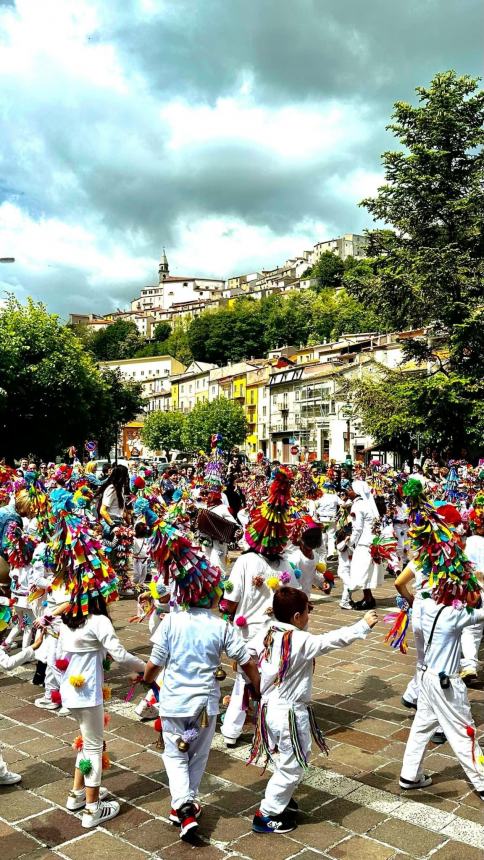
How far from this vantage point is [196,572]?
432 cm

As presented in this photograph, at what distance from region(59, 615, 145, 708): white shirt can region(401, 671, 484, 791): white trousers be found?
5.95 ft

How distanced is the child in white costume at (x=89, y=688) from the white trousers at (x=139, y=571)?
7.69 metres

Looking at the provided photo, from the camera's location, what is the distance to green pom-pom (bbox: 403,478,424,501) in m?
5.28

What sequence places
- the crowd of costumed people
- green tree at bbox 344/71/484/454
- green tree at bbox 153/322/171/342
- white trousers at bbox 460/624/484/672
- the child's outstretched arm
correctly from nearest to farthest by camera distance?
the child's outstretched arm, the crowd of costumed people, white trousers at bbox 460/624/484/672, green tree at bbox 344/71/484/454, green tree at bbox 153/322/171/342

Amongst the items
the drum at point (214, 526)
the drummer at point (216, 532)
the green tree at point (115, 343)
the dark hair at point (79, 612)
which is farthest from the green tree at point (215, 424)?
the green tree at point (115, 343)

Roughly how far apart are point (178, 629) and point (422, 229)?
24193 mm

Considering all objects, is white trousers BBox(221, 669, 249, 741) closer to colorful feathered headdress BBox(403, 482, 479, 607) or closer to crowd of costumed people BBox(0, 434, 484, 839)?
crowd of costumed people BBox(0, 434, 484, 839)

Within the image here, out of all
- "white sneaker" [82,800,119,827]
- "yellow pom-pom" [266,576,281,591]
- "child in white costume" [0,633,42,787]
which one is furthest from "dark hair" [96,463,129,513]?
"white sneaker" [82,800,119,827]

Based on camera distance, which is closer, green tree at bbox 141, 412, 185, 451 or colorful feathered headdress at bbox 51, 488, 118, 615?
colorful feathered headdress at bbox 51, 488, 118, 615

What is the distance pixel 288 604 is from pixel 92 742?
1444mm

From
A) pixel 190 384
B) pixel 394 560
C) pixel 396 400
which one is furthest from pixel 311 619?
pixel 190 384

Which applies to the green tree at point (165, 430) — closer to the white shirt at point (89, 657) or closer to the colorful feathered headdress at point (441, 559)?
the colorful feathered headdress at point (441, 559)

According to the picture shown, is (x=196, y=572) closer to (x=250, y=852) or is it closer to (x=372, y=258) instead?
(x=250, y=852)

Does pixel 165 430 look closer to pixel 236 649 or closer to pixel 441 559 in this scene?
pixel 441 559
